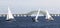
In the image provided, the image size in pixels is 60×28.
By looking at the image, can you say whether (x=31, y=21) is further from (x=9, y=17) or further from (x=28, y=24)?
(x=9, y=17)

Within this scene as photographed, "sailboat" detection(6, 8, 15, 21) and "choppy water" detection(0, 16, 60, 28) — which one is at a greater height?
"sailboat" detection(6, 8, 15, 21)

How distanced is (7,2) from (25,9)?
0.24 m

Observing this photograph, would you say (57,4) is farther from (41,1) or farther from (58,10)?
(41,1)

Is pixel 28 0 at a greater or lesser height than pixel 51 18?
greater

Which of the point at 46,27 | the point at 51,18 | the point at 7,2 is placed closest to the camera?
the point at 46,27

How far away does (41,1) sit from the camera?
1730mm

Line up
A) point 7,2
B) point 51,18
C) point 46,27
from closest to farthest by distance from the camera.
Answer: point 46,27 → point 51,18 → point 7,2

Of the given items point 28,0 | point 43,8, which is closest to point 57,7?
point 43,8

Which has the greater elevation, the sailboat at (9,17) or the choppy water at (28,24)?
the sailboat at (9,17)

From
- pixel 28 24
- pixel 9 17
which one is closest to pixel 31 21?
pixel 28 24

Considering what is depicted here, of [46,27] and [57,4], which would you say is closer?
[46,27]

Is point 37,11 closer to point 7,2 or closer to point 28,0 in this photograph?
point 28,0

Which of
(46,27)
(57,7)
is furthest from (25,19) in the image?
(57,7)

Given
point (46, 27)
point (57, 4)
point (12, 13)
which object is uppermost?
point (57, 4)
